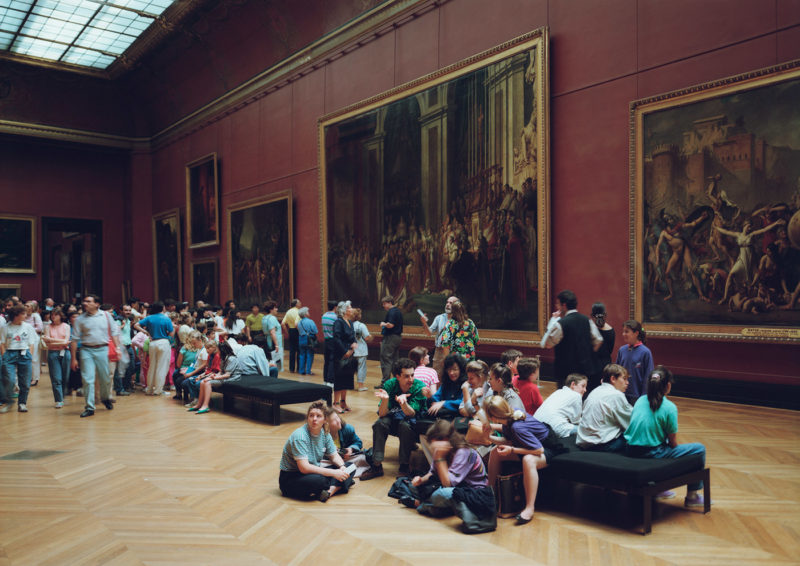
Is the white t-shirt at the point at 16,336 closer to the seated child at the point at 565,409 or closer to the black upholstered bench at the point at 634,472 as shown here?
the seated child at the point at 565,409

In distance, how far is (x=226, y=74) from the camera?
21250mm

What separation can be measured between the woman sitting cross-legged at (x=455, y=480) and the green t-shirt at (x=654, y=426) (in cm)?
126

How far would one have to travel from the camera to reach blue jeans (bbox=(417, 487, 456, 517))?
5023 millimetres

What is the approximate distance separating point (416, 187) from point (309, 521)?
32.4 feet

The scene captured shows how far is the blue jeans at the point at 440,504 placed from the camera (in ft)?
16.5

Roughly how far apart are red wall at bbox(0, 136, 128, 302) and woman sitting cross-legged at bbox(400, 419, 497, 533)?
2527 cm

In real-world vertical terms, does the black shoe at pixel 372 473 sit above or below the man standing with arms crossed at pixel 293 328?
below

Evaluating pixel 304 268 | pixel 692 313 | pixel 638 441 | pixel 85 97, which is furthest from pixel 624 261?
pixel 85 97

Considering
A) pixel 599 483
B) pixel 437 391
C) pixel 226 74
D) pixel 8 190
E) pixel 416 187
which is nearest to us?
pixel 599 483

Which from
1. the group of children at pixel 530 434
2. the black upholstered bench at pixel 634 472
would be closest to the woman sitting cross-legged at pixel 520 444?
the group of children at pixel 530 434

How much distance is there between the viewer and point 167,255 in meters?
25.8

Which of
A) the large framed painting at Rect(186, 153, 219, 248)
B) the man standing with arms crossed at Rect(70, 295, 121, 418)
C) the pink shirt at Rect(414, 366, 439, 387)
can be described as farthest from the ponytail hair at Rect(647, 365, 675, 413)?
the large framed painting at Rect(186, 153, 219, 248)

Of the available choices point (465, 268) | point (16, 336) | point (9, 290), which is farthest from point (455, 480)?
point (9, 290)

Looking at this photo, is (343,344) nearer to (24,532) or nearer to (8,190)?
(24,532)
